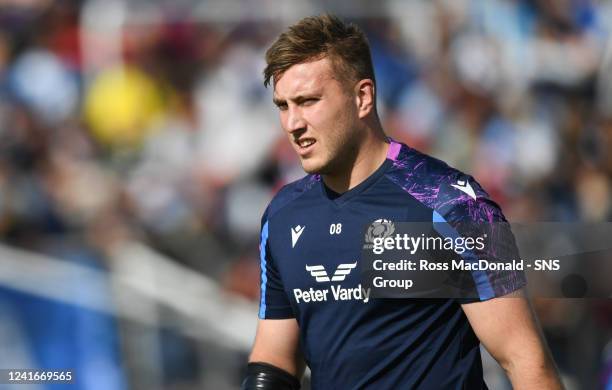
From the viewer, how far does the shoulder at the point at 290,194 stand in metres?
4.01

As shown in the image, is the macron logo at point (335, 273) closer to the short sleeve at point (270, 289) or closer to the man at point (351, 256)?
the man at point (351, 256)

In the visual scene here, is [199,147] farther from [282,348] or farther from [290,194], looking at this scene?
[282,348]

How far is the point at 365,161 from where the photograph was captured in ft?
12.5

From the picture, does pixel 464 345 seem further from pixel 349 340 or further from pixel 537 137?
pixel 537 137

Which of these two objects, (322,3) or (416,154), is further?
(322,3)

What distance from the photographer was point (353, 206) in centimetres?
378

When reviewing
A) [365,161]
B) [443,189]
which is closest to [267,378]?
[365,161]

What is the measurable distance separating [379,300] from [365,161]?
1.68ft

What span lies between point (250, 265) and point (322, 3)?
195 centimetres

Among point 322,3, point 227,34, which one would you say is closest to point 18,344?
point 227,34

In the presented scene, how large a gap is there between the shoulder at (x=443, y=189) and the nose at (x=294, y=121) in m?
0.36

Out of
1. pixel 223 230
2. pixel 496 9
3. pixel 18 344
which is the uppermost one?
pixel 496 9

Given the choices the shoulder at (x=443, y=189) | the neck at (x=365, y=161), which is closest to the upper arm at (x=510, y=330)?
the shoulder at (x=443, y=189)

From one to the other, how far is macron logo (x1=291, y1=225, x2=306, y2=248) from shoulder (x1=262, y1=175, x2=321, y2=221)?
0.13 meters
